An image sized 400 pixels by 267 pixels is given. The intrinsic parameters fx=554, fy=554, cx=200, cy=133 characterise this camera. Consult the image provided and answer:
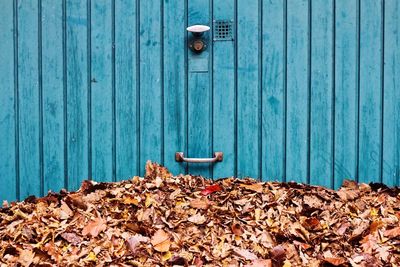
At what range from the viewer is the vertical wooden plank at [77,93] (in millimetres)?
3912

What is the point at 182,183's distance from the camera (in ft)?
11.7

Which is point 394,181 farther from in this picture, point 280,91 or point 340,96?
point 280,91

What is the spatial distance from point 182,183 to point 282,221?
739mm

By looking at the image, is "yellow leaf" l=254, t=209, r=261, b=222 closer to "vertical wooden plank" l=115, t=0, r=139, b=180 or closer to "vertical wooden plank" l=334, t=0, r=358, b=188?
"vertical wooden plank" l=334, t=0, r=358, b=188

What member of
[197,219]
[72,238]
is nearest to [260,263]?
[197,219]

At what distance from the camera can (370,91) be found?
12.6ft

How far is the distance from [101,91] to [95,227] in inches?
47.4

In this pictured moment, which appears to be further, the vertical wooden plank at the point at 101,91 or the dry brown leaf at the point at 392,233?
the vertical wooden plank at the point at 101,91

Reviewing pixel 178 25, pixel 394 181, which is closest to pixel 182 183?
pixel 178 25

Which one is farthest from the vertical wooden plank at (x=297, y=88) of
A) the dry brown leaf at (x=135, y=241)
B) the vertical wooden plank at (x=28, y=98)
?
the vertical wooden plank at (x=28, y=98)

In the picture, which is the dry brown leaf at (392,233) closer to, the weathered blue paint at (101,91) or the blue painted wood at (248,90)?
the blue painted wood at (248,90)

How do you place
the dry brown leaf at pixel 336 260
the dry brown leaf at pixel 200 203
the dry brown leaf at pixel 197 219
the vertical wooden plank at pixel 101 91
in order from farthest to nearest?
the vertical wooden plank at pixel 101 91
the dry brown leaf at pixel 200 203
the dry brown leaf at pixel 197 219
the dry brown leaf at pixel 336 260

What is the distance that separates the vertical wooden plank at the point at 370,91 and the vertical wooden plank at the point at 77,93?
1.93 metres

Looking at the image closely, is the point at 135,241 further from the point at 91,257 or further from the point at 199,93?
the point at 199,93
